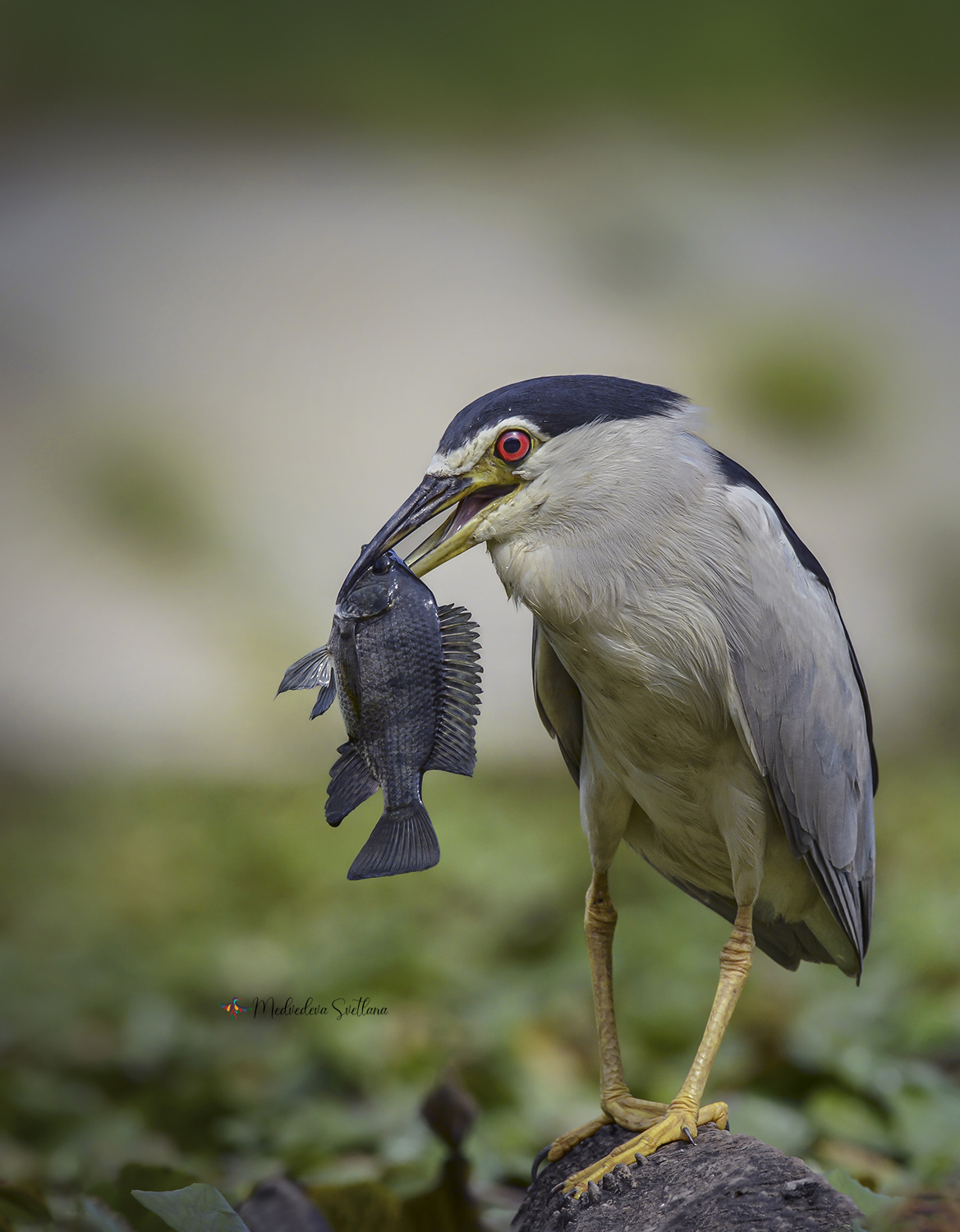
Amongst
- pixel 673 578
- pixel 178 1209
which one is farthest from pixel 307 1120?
pixel 673 578

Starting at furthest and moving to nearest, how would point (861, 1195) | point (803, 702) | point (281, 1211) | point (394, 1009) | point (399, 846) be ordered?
point (394, 1009)
point (281, 1211)
point (861, 1195)
point (803, 702)
point (399, 846)

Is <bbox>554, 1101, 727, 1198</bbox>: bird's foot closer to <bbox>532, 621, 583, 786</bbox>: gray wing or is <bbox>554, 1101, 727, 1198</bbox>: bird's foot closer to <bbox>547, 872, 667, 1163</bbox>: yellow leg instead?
<bbox>547, 872, 667, 1163</bbox>: yellow leg

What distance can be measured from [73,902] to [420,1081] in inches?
54.6

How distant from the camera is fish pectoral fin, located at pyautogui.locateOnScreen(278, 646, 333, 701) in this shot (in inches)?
44.0

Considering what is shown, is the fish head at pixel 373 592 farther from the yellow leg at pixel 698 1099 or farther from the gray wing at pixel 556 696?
the yellow leg at pixel 698 1099

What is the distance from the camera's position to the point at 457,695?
1.13 m

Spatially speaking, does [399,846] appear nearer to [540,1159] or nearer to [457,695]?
[457,695]

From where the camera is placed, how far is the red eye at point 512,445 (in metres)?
1.19

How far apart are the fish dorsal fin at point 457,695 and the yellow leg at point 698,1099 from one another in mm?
487

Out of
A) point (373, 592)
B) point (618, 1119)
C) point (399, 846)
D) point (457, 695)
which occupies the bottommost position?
point (618, 1119)

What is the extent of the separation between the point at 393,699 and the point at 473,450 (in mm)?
315

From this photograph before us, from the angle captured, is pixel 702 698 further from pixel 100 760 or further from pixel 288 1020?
pixel 100 760

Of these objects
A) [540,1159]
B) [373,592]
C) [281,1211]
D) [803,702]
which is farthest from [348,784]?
[281,1211]

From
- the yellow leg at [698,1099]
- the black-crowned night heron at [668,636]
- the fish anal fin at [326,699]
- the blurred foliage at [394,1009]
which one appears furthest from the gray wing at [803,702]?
the blurred foliage at [394,1009]
